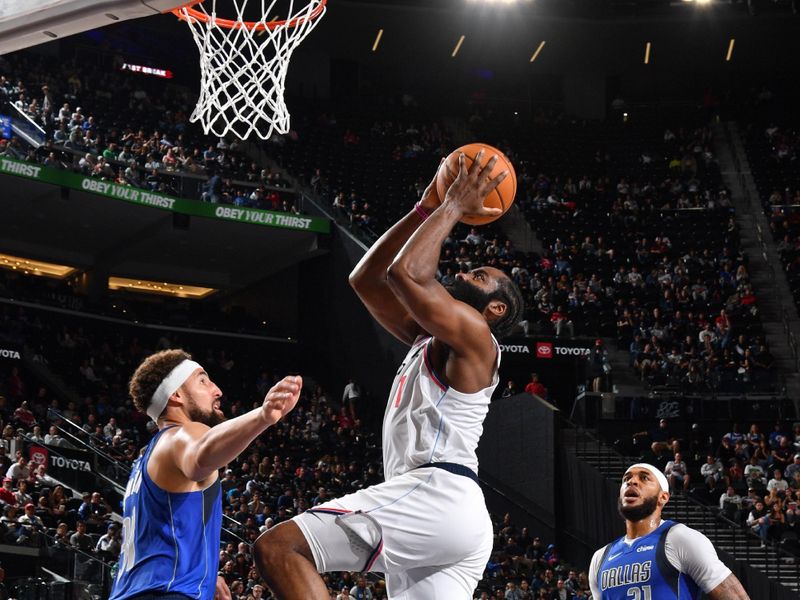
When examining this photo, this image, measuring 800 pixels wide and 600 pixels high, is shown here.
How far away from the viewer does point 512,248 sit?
2698cm

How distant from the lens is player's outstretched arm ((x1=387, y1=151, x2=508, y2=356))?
14.7 feet

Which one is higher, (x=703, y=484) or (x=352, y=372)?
(x=352, y=372)

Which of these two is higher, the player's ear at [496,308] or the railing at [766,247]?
the railing at [766,247]

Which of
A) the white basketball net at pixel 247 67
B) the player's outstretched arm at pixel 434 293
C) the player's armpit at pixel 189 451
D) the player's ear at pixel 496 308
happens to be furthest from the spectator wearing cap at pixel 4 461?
the player's outstretched arm at pixel 434 293

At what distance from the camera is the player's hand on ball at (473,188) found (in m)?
4.69

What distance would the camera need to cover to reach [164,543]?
4336 millimetres

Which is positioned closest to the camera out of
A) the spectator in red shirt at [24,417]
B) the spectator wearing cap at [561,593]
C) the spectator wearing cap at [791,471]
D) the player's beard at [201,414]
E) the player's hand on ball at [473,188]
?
the player's beard at [201,414]

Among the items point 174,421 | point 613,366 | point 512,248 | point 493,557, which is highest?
point 512,248

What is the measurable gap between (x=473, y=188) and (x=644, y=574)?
9.41 feet

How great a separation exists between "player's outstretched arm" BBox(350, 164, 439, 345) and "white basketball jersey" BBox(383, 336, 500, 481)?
0.54m

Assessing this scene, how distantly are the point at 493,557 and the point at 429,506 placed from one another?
14438mm

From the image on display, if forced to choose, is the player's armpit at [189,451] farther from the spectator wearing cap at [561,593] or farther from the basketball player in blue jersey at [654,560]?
the spectator wearing cap at [561,593]

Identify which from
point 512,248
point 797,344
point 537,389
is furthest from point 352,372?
point 797,344

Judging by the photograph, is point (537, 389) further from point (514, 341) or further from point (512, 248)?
point (512, 248)
